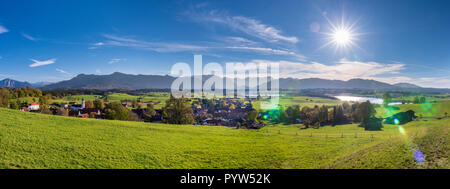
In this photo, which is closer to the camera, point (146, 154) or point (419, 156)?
point (419, 156)

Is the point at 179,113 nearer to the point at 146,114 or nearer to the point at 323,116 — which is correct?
the point at 146,114

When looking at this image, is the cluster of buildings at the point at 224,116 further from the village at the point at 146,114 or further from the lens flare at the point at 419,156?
the lens flare at the point at 419,156

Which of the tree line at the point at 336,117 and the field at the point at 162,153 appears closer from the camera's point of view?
the field at the point at 162,153

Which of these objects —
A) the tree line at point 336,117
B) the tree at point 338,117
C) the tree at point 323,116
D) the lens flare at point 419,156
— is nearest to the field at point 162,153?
the lens flare at point 419,156

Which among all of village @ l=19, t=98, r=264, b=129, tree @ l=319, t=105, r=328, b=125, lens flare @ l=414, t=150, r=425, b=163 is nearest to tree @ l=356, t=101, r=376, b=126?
tree @ l=319, t=105, r=328, b=125

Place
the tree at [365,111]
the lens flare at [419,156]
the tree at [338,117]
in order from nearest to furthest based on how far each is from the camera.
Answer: the lens flare at [419,156]
the tree at [365,111]
the tree at [338,117]

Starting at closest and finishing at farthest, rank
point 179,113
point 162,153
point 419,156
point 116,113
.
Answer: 1. point 419,156
2. point 162,153
3. point 179,113
4. point 116,113

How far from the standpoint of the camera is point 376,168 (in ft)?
28.2

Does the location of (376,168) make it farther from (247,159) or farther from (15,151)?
(15,151)

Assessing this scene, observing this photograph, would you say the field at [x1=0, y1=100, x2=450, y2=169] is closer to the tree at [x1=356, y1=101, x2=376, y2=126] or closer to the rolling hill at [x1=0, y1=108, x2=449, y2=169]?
the rolling hill at [x1=0, y1=108, x2=449, y2=169]

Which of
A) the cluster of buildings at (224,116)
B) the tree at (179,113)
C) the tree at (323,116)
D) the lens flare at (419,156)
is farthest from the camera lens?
the cluster of buildings at (224,116)

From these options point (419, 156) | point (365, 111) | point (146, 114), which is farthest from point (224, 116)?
point (419, 156)

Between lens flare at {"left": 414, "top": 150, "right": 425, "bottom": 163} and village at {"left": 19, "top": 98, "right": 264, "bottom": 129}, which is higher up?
lens flare at {"left": 414, "top": 150, "right": 425, "bottom": 163}

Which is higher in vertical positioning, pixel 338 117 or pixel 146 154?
Answer: pixel 146 154
